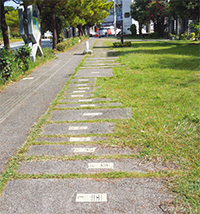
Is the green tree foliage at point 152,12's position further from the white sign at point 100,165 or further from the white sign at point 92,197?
the white sign at point 92,197

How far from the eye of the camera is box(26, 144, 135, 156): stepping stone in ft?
11.8

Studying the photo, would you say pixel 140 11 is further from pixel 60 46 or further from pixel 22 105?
pixel 22 105

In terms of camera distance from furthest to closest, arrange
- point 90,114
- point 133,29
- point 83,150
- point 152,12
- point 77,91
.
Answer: point 133,29 < point 152,12 < point 77,91 < point 90,114 < point 83,150

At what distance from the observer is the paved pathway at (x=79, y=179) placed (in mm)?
2547

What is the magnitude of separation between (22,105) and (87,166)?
3.51 m

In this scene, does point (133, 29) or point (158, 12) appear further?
point (133, 29)

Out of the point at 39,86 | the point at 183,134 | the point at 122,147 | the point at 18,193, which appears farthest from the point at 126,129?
the point at 39,86

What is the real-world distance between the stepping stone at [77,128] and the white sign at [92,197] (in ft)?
5.46

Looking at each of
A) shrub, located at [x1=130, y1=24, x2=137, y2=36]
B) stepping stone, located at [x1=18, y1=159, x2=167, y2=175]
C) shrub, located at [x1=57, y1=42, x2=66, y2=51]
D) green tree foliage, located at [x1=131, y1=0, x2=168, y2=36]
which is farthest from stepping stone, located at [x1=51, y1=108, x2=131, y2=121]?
shrub, located at [x1=130, y1=24, x2=137, y2=36]

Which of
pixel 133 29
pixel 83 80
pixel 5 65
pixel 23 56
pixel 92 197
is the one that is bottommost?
pixel 92 197

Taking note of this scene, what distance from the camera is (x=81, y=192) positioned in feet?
9.03

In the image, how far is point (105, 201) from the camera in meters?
2.60

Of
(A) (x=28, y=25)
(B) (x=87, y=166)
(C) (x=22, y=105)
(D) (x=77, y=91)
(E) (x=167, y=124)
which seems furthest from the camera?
(A) (x=28, y=25)

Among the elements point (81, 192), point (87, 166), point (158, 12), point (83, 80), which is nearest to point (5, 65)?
point (83, 80)
